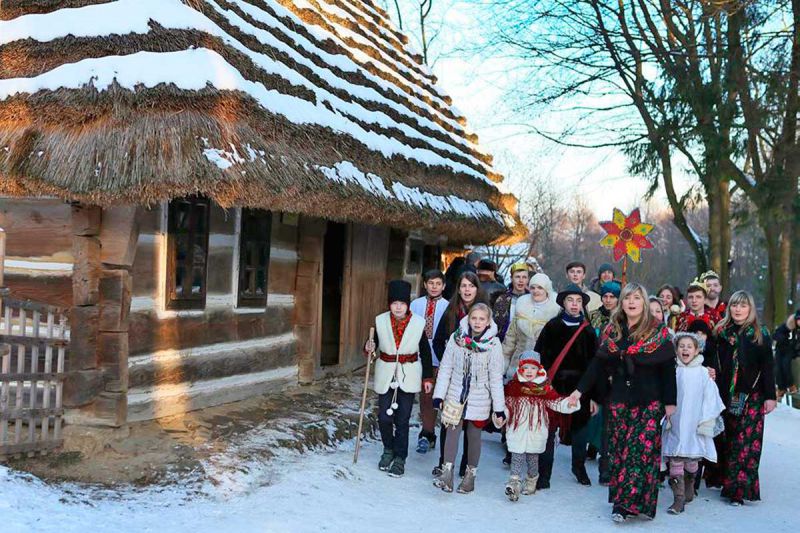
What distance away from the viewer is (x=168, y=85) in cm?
554

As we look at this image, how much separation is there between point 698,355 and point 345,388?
13.4ft

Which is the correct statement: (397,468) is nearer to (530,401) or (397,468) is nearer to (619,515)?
(530,401)

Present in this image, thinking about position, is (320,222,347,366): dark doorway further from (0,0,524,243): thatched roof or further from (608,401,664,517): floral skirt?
(608,401,664,517): floral skirt

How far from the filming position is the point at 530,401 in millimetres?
5988

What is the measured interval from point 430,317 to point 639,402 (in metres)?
2.09

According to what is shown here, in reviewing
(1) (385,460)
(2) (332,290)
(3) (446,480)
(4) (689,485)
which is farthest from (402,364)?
(2) (332,290)

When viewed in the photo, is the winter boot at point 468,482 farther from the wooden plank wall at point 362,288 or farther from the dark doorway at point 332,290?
the dark doorway at point 332,290

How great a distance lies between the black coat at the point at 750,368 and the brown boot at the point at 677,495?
880 millimetres

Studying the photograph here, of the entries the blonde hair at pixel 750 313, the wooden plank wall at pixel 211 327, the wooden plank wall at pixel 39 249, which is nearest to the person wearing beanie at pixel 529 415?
the blonde hair at pixel 750 313

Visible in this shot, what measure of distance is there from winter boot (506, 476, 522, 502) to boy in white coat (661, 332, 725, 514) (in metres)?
1.12

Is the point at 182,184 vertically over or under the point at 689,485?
over

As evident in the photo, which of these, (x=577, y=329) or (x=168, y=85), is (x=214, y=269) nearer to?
(x=168, y=85)

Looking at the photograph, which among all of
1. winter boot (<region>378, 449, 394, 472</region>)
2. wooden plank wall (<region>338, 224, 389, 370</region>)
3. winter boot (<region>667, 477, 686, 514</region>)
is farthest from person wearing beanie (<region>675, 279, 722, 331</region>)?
wooden plank wall (<region>338, 224, 389, 370</region>)

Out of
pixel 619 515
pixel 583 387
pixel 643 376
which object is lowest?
pixel 619 515
